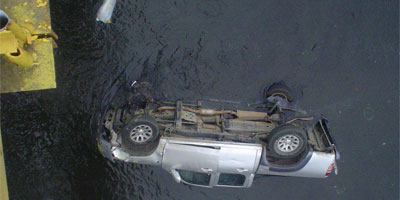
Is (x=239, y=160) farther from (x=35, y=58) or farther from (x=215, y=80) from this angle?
(x=35, y=58)

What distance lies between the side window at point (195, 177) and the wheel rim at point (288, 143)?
1394mm

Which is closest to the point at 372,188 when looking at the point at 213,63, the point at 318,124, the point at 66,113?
the point at 318,124

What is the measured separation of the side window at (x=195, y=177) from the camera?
6285 mm

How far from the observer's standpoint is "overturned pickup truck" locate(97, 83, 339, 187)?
590 cm

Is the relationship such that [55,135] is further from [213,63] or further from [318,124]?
[318,124]

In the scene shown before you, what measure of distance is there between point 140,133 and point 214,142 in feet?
4.26

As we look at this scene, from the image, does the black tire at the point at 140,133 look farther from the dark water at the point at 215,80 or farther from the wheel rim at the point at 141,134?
the dark water at the point at 215,80

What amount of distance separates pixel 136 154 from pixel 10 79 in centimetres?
266

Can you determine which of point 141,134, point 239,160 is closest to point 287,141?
point 239,160

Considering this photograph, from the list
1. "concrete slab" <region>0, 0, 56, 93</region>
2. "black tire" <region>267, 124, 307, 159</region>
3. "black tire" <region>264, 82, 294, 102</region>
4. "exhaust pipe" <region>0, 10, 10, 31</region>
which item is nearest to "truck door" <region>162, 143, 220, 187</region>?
"black tire" <region>267, 124, 307, 159</region>

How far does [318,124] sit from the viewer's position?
21.6 ft

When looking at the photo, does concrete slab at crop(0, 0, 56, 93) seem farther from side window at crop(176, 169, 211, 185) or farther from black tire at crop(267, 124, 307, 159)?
black tire at crop(267, 124, 307, 159)

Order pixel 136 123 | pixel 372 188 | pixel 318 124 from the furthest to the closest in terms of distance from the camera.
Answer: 1. pixel 372 188
2. pixel 318 124
3. pixel 136 123

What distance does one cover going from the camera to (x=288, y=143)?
5957 millimetres
